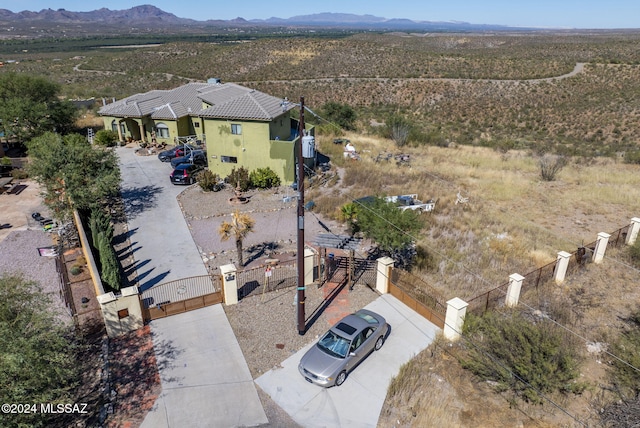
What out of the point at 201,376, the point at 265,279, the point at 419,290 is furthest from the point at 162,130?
the point at 201,376

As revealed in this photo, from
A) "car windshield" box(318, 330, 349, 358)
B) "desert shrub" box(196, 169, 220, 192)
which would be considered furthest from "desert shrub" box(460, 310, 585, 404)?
"desert shrub" box(196, 169, 220, 192)

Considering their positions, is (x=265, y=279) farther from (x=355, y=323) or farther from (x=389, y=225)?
(x=389, y=225)

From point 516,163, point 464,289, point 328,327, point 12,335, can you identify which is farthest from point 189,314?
point 516,163

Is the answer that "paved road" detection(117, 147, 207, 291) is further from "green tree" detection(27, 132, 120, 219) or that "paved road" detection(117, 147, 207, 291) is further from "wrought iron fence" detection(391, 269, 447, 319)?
"wrought iron fence" detection(391, 269, 447, 319)

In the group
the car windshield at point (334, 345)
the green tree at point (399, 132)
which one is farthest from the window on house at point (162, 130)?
the car windshield at point (334, 345)

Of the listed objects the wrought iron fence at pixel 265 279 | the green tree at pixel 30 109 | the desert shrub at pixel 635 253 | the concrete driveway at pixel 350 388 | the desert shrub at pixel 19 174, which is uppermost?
the green tree at pixel 30 109

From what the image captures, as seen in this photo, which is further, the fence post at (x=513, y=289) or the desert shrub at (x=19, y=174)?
the desert shrub at (x=19, y=174)

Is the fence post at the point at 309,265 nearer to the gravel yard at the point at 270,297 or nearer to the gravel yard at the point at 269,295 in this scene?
the gravel yard at the point at 269,295
